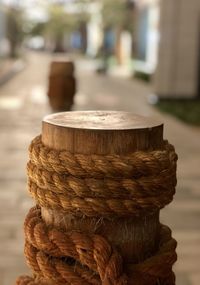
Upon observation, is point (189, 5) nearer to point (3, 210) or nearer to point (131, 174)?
point (3, 210)

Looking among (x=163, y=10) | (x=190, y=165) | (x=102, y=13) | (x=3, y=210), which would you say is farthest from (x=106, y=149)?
(x=102, y=13)

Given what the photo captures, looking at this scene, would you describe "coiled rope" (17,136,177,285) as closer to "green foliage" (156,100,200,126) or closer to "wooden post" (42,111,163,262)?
"wooden post" (42,111,163,262)

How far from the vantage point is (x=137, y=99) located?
47.1 feet

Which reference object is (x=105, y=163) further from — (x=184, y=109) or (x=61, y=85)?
(x=184, y=109)

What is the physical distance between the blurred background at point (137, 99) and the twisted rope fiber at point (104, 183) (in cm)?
212

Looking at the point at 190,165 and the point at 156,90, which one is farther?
the point at 156,90

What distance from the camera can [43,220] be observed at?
4.50ft

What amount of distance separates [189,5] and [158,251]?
1257 centimetres

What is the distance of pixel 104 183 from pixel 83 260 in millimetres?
183

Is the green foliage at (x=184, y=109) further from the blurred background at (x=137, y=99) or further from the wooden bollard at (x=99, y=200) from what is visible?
the wooden bollard at (x=99, y=200)

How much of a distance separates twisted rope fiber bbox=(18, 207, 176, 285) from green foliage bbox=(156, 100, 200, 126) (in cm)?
912

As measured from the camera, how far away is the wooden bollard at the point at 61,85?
19.1ft

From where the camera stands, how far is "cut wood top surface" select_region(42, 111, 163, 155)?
1.24m

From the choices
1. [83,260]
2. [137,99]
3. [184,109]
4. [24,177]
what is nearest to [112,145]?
[83,260]
